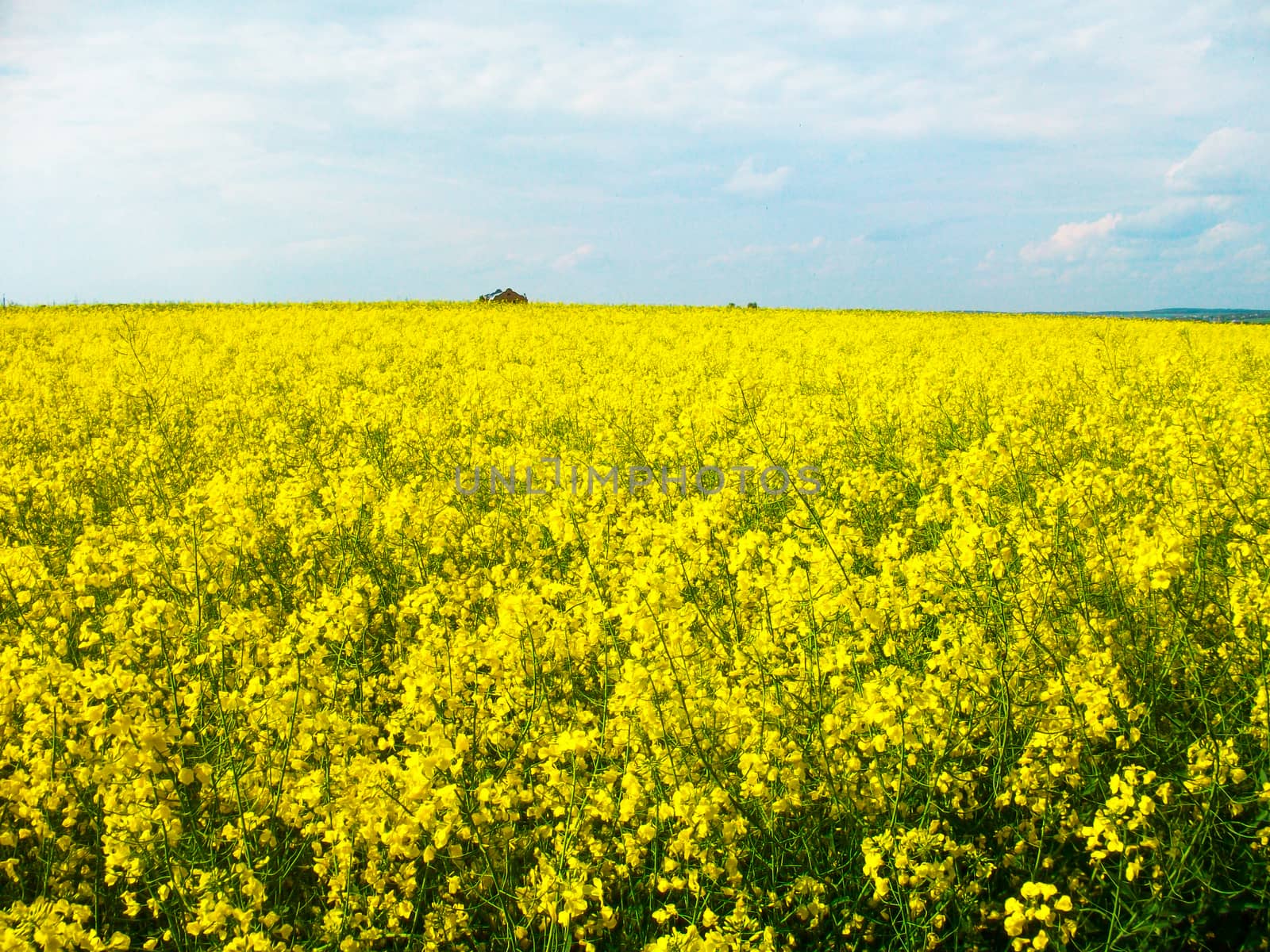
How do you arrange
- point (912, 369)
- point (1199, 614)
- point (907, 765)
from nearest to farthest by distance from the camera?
point (907, 765), point (1199, 614), point (912, 369)

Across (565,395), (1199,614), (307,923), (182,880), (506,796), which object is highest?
(565,395)

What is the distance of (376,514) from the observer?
4895 mm

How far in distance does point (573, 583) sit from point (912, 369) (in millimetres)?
8658

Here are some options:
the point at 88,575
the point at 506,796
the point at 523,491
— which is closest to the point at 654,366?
the point at 523,491

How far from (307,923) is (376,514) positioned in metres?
2.70

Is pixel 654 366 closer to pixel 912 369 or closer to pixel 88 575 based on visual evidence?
pixel 912 369

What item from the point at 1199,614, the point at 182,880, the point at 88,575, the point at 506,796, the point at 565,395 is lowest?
the point at 182,880

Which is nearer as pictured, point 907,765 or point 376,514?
point 907,765

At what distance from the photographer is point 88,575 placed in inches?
144

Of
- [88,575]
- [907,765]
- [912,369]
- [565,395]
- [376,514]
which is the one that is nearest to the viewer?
[907,765]

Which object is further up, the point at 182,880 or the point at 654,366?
the point at 654,366

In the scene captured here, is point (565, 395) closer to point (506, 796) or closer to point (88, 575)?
point (88, 575)

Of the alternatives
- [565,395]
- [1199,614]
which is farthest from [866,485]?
[565,395]

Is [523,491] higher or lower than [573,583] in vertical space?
higher
